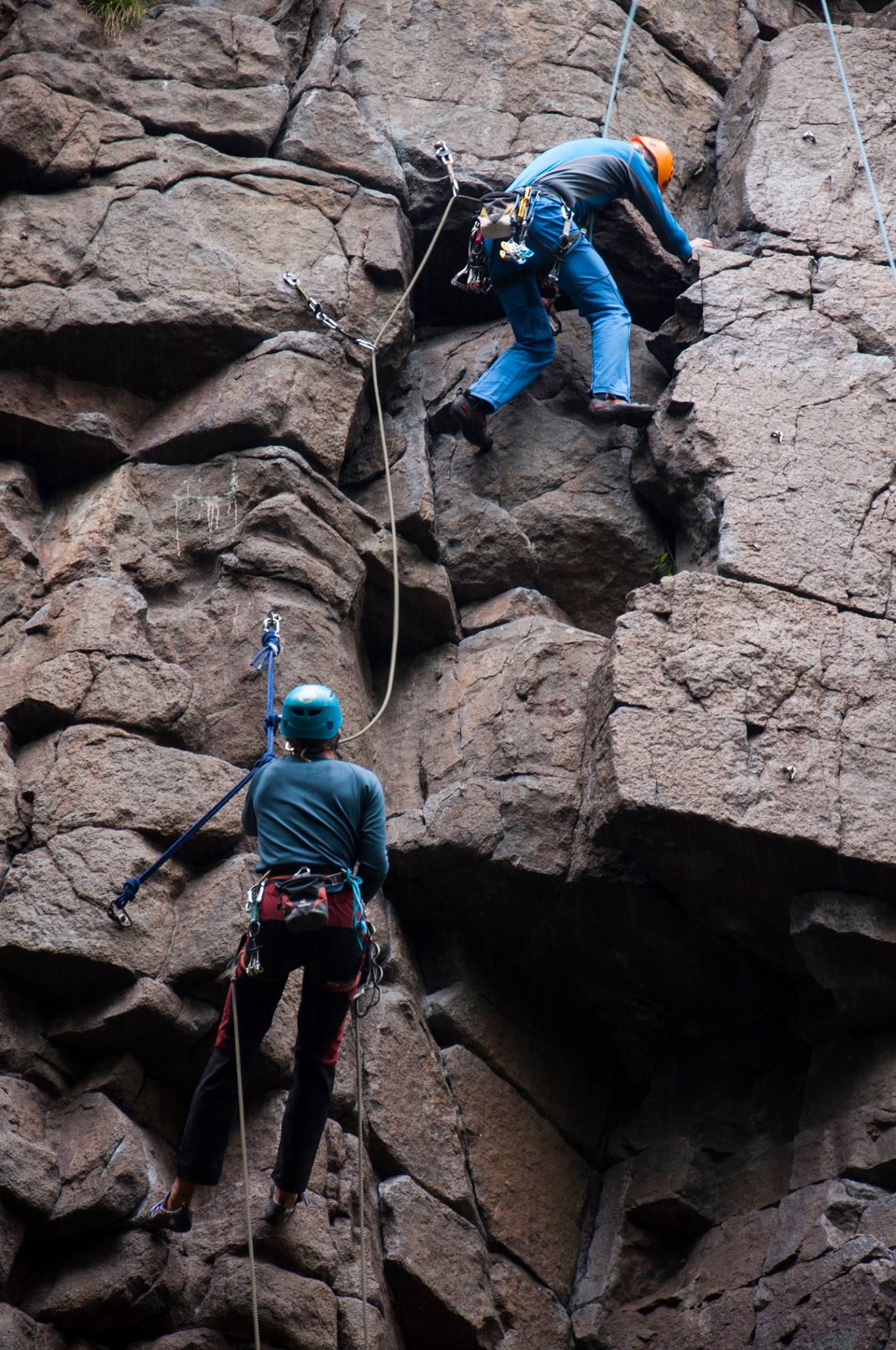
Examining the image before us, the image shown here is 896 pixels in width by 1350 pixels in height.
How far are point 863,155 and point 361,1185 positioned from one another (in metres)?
6.40

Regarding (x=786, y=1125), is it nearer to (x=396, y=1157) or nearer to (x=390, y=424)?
(x=396, y=1157)

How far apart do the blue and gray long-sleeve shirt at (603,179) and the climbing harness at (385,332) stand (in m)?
0.64

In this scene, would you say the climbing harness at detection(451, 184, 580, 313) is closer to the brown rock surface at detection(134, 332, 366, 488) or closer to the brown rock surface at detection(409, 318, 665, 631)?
the brown rock surface at detection(409, 318, 665, 631)

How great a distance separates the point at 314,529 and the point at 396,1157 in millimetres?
3011

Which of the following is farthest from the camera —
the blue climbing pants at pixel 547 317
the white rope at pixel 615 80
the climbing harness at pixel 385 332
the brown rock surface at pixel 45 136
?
the white rope at pixel 615 80

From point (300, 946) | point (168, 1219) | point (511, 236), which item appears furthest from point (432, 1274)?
point (511, 236)

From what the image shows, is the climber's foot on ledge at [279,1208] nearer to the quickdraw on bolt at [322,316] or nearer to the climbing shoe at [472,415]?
the climbing shoe at [472,415]

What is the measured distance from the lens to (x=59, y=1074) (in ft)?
19.0

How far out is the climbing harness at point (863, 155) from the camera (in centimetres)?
836

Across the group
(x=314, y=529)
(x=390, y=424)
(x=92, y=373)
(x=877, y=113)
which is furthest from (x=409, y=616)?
(x=877, y=113)

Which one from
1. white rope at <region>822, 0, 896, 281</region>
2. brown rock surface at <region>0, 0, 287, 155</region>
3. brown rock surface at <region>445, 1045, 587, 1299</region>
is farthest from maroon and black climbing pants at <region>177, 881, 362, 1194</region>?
brown rock surface at <region>0, 0, 287, 155</region>

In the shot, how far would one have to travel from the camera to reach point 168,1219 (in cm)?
536

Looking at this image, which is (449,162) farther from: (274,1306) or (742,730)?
(274,1306)

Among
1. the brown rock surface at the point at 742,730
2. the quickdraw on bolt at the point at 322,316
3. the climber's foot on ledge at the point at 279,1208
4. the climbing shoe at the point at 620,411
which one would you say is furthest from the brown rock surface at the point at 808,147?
the climber's foot on ledge at the point at 279,1208
